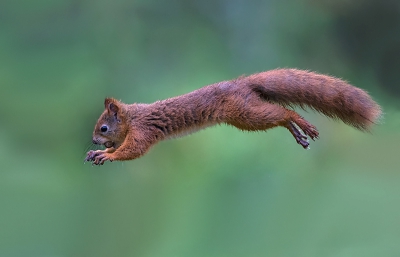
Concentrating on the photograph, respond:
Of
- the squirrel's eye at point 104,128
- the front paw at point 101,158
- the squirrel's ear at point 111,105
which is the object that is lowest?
the front paw at point 101,158

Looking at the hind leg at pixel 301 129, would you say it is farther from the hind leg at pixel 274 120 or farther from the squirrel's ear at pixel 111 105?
the squirrel's ear at pixel 111 105

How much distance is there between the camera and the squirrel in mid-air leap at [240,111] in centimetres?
182

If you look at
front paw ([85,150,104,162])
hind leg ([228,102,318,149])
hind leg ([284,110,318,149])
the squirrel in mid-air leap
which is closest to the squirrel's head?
the squirrel in mid-air leap

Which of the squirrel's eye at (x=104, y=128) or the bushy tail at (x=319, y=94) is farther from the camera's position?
the squirrel's eye at (x=104, y=128)

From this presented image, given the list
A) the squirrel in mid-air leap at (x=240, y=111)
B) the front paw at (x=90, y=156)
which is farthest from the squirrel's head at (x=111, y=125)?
the front paw at (x=90, y=156)

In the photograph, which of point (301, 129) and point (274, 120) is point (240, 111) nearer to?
point (274, 120)

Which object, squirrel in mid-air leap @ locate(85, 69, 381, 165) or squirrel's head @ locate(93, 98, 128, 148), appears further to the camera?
squirrel's head @ locate(93, 98, 128, 148)

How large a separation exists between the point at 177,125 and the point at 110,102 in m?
0.34

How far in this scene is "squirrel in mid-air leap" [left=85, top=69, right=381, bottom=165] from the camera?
1.82m

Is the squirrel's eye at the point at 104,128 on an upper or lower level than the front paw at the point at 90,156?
upper

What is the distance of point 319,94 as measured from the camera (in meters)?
1.86

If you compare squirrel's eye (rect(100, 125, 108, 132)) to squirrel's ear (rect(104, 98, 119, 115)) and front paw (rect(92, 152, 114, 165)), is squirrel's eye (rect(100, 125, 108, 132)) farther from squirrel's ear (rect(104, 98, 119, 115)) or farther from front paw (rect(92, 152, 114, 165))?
front paw (rect(92, 152, 114, 165))

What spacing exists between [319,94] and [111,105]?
3.19ft

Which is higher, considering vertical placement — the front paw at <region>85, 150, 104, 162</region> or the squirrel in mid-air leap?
the squirrel in mid-air leap
